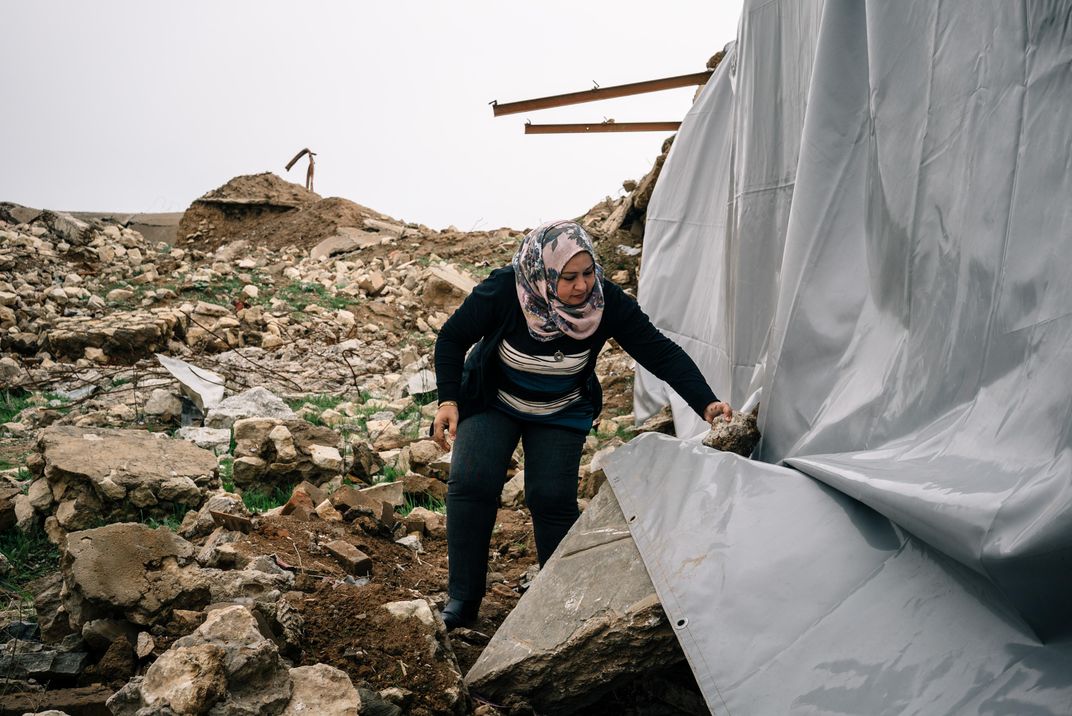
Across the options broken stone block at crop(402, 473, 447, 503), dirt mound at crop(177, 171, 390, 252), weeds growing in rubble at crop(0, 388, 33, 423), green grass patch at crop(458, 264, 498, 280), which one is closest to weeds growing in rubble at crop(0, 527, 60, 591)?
broken stone block at crop(402, 473, 447, 503)

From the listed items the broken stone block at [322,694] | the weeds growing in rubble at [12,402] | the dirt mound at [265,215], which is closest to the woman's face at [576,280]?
the broken stone block at [322,694]

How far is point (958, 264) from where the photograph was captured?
1801 millimetres

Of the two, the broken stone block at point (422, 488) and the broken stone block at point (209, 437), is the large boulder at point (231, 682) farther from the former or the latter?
the broken stone block at point (209, 437)

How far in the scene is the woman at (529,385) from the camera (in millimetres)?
2578

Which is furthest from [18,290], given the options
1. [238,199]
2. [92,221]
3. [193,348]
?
[238,199]

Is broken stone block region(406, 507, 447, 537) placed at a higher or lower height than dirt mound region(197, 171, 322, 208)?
lower

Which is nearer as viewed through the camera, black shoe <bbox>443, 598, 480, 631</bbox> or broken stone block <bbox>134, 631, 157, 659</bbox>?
broken stone block <bbox>134, 631, 157, 659</bbox>

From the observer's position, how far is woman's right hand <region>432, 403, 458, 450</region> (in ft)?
8.64

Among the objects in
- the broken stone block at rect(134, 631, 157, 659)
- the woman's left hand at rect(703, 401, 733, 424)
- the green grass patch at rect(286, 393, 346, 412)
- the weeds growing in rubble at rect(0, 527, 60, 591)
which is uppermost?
the woman's left hand at rect(703, 401, 733, 424)

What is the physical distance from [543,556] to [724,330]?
1.50 m

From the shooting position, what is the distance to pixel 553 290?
2.56 metres

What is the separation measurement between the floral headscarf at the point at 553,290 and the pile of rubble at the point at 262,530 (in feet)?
1.84

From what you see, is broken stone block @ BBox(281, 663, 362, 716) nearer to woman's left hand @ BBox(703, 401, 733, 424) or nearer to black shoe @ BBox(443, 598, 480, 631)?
black shoe @ BBox(443, 598, 480, 631)

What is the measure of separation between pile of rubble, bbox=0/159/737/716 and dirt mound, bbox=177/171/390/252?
6236mm
